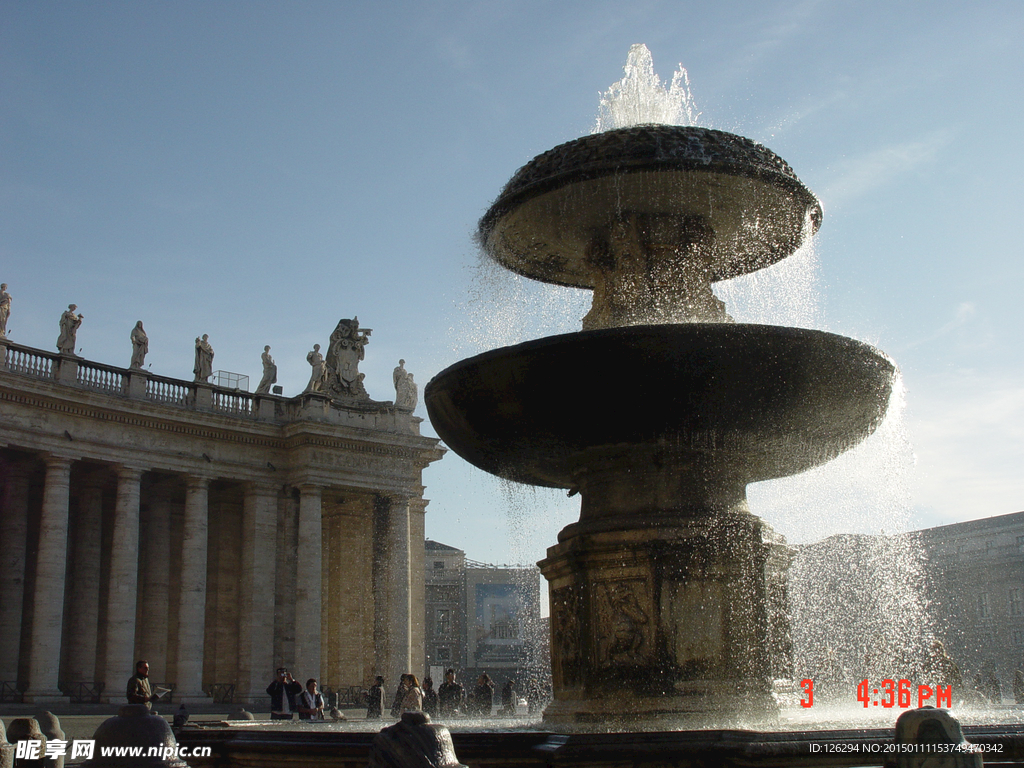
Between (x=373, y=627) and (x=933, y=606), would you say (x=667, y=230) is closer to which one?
(x=373, y=627)

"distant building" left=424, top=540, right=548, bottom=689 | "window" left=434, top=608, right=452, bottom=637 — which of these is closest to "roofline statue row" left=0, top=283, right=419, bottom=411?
"distant building" left=424, top=540, right=548, bottom=689

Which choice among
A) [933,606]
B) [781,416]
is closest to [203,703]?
[781,416]

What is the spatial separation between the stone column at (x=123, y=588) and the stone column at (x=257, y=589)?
370 cm

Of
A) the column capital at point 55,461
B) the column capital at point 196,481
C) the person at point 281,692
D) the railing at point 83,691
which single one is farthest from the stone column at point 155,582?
the person at point 281,692

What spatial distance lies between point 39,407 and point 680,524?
2484 cm

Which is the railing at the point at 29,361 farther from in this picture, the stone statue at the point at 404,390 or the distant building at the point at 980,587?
the distant building at the point at 980,587

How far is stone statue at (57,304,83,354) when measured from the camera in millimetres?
29172

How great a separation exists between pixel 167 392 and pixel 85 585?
6246mm

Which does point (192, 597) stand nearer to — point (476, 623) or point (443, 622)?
point (476, 623)

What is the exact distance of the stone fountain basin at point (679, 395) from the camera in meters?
6.89

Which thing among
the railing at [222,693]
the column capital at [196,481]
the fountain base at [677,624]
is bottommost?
the railing at [222,693]

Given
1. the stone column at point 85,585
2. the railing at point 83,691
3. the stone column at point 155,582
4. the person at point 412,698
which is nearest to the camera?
the person at point 412,698

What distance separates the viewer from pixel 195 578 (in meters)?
30.5

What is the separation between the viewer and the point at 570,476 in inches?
340
